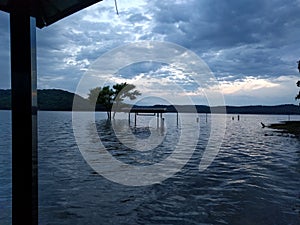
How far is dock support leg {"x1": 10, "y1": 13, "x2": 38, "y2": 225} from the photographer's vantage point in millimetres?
1901

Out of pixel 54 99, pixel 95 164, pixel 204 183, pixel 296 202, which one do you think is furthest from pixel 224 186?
pixel 54 99

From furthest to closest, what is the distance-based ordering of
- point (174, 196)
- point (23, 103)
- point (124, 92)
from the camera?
1. point (124, 92)
2. point (174, 196)
3. point (23, 103)

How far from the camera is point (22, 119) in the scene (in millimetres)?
1900

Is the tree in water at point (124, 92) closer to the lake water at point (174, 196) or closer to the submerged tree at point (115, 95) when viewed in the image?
the submerged tree at point (115, 95)

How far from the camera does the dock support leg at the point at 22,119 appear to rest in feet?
6.24

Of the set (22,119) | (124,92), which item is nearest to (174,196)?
(22,119)

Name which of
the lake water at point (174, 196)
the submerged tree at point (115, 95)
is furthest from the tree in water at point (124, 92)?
the lake water at point (174, 196)

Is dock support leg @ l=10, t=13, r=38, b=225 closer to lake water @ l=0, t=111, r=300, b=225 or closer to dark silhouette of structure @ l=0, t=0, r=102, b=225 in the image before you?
dark silhouette of structure @ l=0, t=0, r=102, b=225

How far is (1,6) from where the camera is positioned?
1873 millimetres

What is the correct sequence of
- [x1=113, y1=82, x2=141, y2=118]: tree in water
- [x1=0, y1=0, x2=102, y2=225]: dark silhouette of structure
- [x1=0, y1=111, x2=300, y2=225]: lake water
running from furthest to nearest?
[x1=113, y1=82, x2=141, y2=118]: tree in water
[x1=0, y1=111, x2=300, y2=225]: lake water
[x1=0, y1=0, x2=102, y2=225]: dark silhouette of structure

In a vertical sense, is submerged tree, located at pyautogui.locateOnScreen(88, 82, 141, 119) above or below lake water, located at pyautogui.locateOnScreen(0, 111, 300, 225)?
above

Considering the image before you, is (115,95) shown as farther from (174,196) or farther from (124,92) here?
(174,196)

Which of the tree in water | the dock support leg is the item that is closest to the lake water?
the dock support leg

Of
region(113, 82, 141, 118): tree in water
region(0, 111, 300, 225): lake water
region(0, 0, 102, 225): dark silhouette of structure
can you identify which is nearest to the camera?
region(0, 0, 102, 225): dark silhouette of structure
